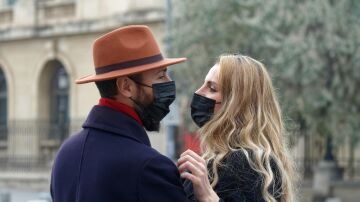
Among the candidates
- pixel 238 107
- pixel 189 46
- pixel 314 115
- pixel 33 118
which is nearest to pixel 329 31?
pixel 314 115

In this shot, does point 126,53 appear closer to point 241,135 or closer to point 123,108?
point 123,108

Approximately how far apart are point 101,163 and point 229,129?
31.2 inches

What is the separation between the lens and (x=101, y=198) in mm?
3207

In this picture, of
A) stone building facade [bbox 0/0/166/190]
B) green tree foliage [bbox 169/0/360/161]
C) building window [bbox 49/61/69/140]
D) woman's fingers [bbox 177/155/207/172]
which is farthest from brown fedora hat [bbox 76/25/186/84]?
building window [bbox 49/61/69/140]

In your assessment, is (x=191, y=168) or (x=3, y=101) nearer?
(x=191, y=168)

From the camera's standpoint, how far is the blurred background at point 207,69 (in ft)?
55.2

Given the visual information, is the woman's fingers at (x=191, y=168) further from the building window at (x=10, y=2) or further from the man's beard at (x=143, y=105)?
the building window at (x=10, y=2)

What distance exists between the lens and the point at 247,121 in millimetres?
3795

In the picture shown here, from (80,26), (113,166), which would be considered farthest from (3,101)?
(113,166)

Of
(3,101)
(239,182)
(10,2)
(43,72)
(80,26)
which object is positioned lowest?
(3,101)

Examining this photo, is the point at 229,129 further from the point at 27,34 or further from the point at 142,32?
the point at 27,34

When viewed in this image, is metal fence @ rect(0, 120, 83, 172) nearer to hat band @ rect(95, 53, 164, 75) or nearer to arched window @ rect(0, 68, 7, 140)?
arched window @ rect(0, 68, 7, 140)

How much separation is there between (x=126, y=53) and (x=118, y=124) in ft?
0.98

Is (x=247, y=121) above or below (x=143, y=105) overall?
below
